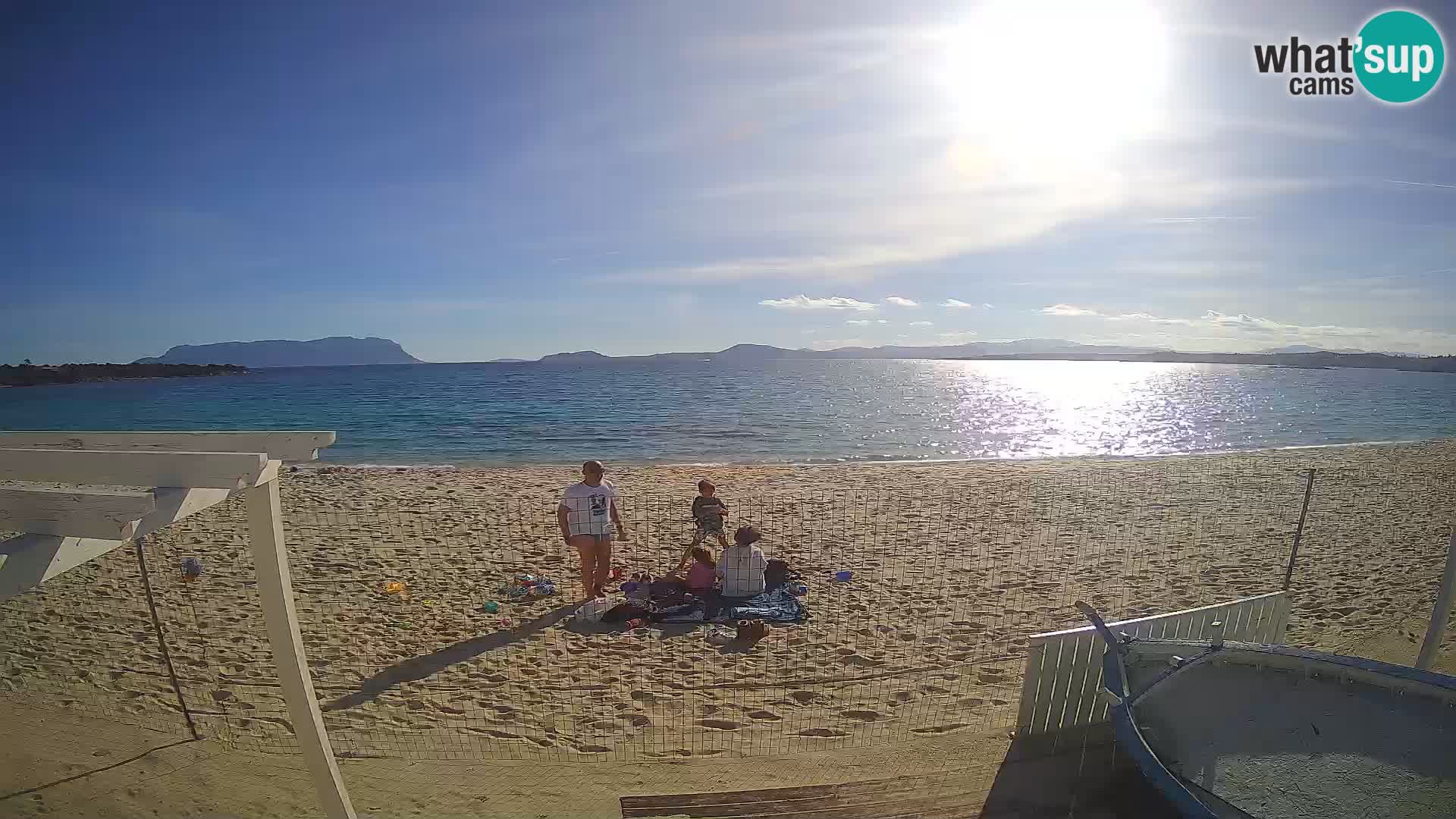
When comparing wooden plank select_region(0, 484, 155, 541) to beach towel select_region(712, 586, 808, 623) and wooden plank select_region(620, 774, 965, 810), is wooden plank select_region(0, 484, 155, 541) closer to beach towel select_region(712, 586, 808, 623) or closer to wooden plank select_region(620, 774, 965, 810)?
wooden plank select_region(620, 774, 965, 810)

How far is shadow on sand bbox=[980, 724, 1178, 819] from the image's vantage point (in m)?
3.69

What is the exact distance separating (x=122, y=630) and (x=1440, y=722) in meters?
9.52

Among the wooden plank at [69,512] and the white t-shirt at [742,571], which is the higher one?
the wooden plank at [69,512]

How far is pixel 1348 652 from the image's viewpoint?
5.93 metres

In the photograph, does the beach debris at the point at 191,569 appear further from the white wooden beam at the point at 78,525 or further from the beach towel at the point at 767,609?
the white wooden beam at the point at 78,525

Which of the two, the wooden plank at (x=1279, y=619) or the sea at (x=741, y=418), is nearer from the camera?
the wooden plank at (x=1279, y=619)

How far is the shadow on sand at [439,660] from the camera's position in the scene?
5.29 metres

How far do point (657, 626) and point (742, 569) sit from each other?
958 millimetres

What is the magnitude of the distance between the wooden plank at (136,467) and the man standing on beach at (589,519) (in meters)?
4.58

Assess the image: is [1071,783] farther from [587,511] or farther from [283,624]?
[587,511]

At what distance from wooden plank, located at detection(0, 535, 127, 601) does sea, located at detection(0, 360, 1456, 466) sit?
20.1 m

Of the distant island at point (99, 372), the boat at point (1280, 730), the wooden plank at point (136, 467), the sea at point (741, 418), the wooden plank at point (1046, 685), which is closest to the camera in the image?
the wooden plank at point (136, 467)

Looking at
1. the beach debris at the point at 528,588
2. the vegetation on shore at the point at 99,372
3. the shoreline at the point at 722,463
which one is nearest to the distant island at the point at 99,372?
the vegetation on shore at the point at 99,372

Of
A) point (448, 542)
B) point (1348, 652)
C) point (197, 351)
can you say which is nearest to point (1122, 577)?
point (1348, 652)
